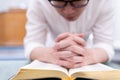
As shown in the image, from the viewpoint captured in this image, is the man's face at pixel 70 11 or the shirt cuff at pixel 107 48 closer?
the man's face at pixel 70 11

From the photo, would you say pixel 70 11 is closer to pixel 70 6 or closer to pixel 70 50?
pixel 70 6

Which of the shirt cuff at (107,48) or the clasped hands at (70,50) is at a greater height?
the shirt cuff at (107,48)

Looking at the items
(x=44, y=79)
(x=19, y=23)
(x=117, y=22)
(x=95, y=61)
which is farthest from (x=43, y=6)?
(x=19, y=23)

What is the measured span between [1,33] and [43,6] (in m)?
1.81

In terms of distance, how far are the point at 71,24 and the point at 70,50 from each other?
0.81 feet

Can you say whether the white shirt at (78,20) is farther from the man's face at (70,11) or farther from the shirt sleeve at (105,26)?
the man's face at (70,11)

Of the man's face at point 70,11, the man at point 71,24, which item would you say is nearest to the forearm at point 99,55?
the man at point 71,24

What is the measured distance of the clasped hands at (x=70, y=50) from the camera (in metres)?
0.72

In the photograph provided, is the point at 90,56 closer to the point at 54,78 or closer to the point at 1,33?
the point at 54,78

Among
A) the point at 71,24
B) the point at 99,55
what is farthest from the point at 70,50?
the point at 71,24

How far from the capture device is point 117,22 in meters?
1.85

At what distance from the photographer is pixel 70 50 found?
0.73 meters

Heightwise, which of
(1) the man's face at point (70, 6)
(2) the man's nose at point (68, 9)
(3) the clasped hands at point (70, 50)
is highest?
(1) the man's face at point (70, 6)

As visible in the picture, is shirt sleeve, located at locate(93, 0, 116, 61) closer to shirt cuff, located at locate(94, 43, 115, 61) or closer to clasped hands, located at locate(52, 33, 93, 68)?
shirt cuff, located at locate(94, 43, 115, 61)
